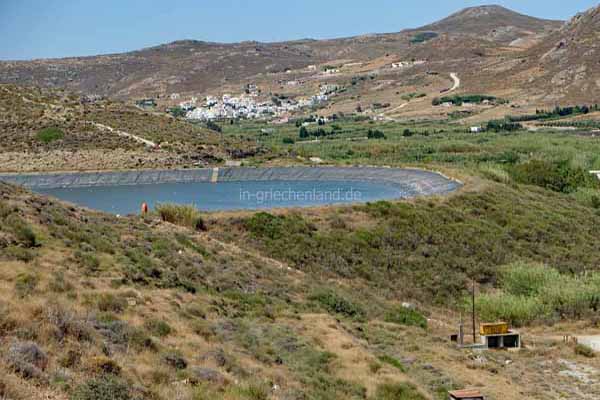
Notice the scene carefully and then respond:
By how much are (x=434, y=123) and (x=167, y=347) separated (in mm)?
95696

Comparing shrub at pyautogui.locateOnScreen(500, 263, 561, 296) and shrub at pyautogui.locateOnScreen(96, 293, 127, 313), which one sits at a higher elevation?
shrub at pyautogui.locateOnScreen(96, 293, 127, 313)

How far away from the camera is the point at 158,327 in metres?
12.6

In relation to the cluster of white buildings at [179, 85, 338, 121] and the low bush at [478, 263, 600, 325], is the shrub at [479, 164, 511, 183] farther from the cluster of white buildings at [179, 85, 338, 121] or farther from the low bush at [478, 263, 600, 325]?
the cluster of white buildings at [179, 85, 338, 121]

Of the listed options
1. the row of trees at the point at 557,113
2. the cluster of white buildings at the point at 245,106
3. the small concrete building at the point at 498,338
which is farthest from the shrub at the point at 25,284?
the cluster of white buildings at the point at 245,106

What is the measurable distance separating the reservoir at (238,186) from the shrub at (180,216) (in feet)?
17.1

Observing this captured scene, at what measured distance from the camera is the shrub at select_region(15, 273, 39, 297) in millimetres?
12123

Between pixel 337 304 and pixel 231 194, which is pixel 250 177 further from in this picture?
pixel 337 304

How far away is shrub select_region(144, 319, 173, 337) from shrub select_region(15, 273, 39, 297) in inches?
75.0

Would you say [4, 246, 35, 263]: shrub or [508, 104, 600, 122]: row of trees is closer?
[4, 246, 35, 263]: shrub

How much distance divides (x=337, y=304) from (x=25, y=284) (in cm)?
992

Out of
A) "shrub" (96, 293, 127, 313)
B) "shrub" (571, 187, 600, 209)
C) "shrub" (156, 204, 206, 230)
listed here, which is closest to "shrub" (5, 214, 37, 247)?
"shrub" (96, 293, 127, 313)

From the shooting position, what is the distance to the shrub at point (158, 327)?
40.6 feet

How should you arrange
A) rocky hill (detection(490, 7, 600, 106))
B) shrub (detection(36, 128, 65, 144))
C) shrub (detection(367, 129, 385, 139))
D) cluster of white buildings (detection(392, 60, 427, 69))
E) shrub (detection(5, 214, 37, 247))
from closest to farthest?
shrub (detection(5, 214, 37, 247)), shrub (detection(36, 128, 65, 144)), shrub (detection(367, 129, 385, 139)), rocky hill (detection(490, 7, 600, 106)), cluster of white buildings (detection(392, 60, 427, 69))

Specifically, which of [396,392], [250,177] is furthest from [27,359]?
[250,177]
